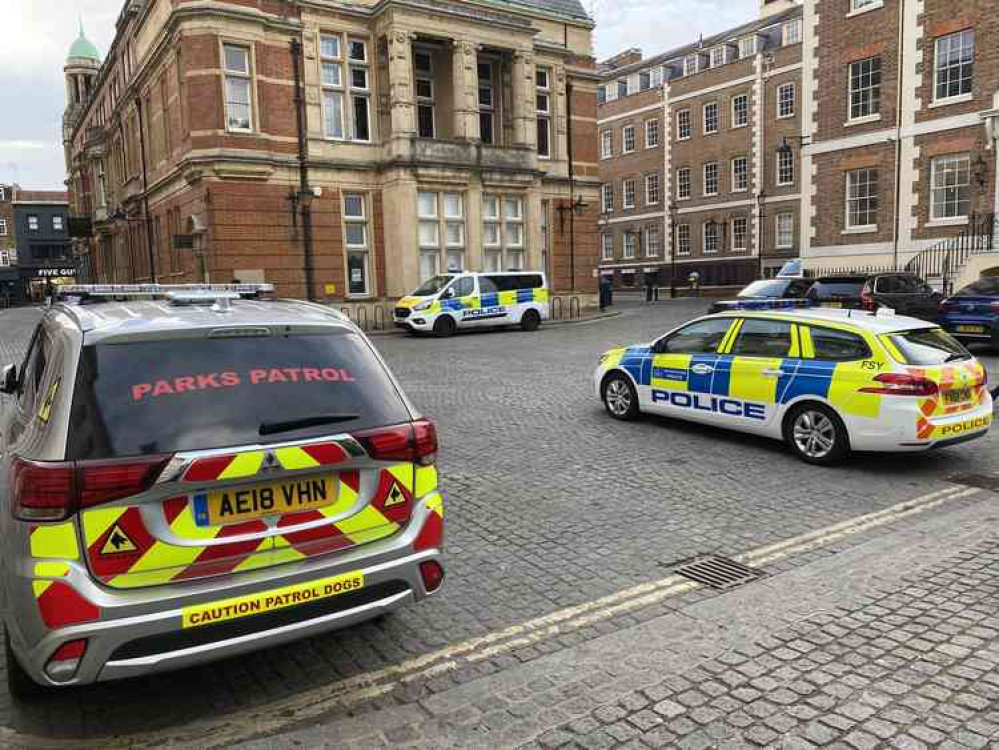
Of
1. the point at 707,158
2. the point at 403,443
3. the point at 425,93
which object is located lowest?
the point at 403,443

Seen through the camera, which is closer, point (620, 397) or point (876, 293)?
point (620, 397)

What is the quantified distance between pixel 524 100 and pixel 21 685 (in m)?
29.2

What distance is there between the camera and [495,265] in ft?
98.3

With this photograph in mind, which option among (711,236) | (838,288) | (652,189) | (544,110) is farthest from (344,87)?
(652,189)

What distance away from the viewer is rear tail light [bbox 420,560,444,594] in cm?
363

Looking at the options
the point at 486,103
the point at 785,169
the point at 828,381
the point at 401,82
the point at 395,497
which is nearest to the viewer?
the point at 395,497

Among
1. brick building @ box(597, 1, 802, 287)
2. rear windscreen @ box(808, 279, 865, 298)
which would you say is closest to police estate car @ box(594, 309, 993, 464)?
rear windscreen @ box(808, 279, 865, 298)

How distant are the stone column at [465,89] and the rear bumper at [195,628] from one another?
2633 cm

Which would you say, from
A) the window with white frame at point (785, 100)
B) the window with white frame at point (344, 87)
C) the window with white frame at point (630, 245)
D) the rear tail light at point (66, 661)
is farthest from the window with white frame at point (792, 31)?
the rear tail light at point (66, 661)

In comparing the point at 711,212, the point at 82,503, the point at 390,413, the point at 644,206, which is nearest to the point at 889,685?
the point at 390,413

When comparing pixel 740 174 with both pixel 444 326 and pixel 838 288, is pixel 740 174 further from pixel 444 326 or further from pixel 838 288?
pixel 838 288

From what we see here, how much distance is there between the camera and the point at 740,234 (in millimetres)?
49250

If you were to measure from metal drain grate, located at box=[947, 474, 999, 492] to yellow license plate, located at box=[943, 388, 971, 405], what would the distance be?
70 cm

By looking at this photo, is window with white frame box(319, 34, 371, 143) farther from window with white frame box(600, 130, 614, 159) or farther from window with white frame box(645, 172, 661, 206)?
window with white frame box(600, 130, 614, 159)
